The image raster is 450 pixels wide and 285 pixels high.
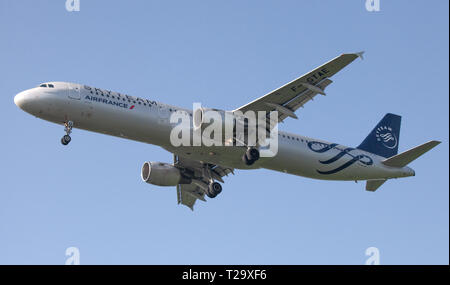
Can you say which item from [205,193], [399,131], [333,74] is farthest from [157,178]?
[399,131]

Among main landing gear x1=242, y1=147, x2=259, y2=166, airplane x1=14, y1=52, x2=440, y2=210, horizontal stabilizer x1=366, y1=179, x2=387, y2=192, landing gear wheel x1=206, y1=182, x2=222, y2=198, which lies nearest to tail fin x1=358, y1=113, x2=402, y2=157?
airplane x1=14, y1=52, x2=440, y2=210

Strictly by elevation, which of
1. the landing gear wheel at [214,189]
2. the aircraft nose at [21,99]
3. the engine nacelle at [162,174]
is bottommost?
the landing gear wheel at [214,189]

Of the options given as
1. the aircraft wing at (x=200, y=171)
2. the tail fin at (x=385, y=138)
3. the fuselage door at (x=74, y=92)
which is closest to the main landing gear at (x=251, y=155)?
the aircraft wing at (x=200, y=171)

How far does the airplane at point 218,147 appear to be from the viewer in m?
37.1

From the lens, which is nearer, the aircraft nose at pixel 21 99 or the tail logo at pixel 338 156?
the aircraft nose at pixel 21 99

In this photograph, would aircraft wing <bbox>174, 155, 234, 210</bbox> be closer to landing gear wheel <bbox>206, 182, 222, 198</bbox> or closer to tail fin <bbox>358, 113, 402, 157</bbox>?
landing gear wheel <bbox>206, 182, 222, 198</bbox>

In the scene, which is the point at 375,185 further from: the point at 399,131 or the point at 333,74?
the point at 333,74

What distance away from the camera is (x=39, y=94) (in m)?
36.9

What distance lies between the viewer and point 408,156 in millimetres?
43281

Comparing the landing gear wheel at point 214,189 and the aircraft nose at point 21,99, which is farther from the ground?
the aircraft nose at point 21,99

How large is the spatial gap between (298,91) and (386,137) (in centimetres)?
1144

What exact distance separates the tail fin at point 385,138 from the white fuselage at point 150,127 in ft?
8.86

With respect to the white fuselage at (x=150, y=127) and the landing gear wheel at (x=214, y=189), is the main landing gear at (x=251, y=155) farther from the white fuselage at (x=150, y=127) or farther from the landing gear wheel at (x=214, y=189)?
the landing gear wheel at (x=214, y=189)

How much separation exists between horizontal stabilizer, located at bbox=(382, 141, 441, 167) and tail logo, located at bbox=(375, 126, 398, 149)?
270cm
